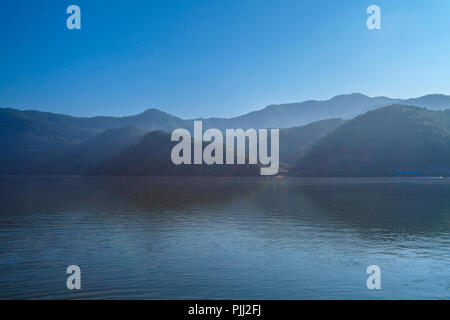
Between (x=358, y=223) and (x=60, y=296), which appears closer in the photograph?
(x=60, y=296)

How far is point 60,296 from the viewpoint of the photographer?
2155 centimetres

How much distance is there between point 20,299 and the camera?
20.9 metres

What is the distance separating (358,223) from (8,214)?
51.6 metres

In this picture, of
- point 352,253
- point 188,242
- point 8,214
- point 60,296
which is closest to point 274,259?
point 352,253

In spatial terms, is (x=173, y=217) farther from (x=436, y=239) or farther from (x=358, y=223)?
(x=436, y=239)

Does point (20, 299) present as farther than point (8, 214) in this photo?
No

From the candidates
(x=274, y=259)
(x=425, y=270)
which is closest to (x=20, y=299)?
(x=274, y=259)

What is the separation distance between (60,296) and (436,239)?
35566 mm
